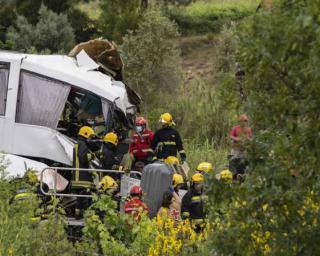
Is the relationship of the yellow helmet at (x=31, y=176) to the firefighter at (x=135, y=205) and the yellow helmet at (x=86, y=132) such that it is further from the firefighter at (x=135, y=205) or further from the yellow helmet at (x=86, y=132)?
the yellow helmet at (x=86, y=132)

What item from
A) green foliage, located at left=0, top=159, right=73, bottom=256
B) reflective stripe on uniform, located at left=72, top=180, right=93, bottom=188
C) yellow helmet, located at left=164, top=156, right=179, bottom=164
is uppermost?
green foliage, located at left=0, top=159, right=73, bottom=256

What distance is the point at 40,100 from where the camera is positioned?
13.8 meters

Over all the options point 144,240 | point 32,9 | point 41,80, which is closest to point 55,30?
point 32,9

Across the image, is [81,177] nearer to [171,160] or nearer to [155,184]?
[155,184]

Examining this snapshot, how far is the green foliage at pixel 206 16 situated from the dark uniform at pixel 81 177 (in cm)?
2212

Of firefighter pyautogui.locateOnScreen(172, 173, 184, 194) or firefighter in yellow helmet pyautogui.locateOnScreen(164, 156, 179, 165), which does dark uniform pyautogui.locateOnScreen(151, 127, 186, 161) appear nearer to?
firefighter in yellow helmet pyautogui.locateOnScreen(164, 156, 179, 165)

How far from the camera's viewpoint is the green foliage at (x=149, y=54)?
958 inches

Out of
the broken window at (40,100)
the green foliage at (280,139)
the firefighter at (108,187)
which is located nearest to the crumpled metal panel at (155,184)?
the firefighter at (108,187)

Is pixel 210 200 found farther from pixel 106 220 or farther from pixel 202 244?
pixel 106 220

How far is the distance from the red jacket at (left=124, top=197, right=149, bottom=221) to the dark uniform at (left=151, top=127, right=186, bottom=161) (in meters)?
4.07

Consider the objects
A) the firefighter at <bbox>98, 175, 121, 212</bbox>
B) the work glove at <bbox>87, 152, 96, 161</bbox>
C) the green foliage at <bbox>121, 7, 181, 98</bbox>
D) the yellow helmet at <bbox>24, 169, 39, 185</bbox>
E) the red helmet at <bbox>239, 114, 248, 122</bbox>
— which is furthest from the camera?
the green foliage at <bbox>121, 7, 181, 98</bbox>

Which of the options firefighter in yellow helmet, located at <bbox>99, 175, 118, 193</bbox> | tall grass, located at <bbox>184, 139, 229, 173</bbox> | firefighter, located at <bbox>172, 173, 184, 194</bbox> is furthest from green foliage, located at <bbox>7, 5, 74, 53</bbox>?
firefighter in yellow helmet, located at <bbox>99, 175, 118, 193</bbox>

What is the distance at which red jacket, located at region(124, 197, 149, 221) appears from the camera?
11.3 metres

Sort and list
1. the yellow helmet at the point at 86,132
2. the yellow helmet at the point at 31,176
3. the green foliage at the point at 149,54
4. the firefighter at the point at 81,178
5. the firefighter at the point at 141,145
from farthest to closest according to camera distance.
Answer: the green foliage at the point at 149,54, the firefighter at the point at 141,145, the yellow helmet at the point at 86,132, the firefighter at the point at 81,178, the yellow helmet at the point at 31,176
